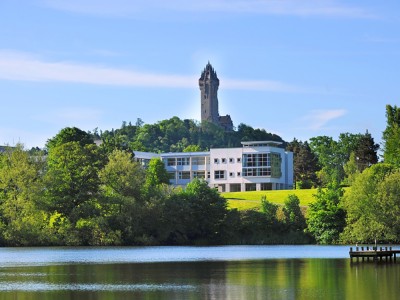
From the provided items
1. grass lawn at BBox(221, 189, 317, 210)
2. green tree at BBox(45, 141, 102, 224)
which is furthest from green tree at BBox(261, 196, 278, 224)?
green tree at BBox(45, 141, 102, 224)

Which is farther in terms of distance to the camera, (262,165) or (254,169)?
(254,169)

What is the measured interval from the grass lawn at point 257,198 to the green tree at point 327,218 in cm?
1886

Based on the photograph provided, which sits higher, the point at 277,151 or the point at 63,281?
the point at 277,151

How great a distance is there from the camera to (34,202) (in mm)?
117188

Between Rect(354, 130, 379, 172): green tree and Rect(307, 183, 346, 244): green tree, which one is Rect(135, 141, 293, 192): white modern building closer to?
Rect(354, 130, 379, 172): green tree

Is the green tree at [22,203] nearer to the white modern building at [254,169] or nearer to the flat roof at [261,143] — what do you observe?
the white modern building at [254,169]

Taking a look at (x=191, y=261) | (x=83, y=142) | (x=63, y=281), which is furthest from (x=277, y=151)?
(x=63, y=281)

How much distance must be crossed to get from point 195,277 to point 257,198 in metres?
97.6

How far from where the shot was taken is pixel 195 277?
205 feet

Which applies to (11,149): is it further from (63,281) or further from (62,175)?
(63,281)

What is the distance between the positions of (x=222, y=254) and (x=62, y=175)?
3330 centimetres

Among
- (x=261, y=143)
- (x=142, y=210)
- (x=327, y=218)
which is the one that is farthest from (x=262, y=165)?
(x=142, y=210)

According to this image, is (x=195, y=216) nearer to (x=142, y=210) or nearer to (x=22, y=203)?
(x=142, y=210)

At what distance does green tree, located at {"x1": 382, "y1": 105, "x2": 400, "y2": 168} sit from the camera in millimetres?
148250
